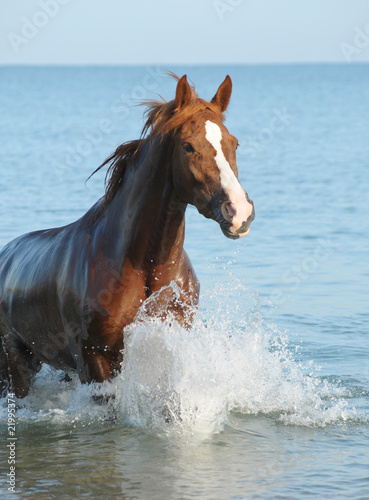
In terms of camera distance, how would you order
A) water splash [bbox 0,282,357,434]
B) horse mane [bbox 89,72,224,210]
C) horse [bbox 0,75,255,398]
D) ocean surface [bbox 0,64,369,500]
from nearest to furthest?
horse [bbox 0,75,255,398] → horse mane [bbox 89,72,224,210] → ocean surface [bbox 0,64,369,500] → water splash [bbox 0,282,357,434]

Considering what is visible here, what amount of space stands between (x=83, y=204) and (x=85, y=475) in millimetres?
12029

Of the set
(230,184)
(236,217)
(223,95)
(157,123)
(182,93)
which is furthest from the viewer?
(223,95)

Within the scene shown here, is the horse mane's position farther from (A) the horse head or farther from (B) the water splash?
(B) the water splash

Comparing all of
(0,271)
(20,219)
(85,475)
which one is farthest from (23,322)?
(20,219)

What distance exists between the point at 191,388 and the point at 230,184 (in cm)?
159

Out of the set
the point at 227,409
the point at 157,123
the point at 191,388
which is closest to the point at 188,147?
the point at 157,123

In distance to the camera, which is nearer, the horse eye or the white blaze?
the white blaze

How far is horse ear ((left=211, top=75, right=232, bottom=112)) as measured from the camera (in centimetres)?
535

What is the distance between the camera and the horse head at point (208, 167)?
472 cm

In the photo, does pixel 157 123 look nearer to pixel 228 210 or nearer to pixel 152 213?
pixel 152 213

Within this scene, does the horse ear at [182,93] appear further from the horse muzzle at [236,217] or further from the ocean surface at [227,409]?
the horse muzzle at [236,217]

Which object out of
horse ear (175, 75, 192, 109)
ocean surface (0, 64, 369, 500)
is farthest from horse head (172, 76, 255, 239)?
ocean surface (0, 64, 369, 500)

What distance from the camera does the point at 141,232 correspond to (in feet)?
17.3

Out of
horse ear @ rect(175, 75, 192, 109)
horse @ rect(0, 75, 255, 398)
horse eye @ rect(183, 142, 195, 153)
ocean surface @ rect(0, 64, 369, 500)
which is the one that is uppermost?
horse ear @ rect(175, 75, 192, 109)
